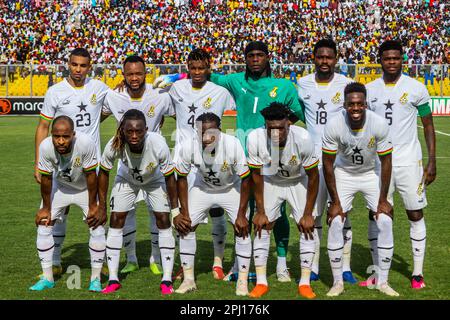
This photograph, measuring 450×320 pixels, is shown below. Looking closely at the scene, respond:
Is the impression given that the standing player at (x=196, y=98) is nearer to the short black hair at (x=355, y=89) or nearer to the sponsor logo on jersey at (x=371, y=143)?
the short black hair at (x=355, y=89)

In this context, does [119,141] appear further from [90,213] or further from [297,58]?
[297,58]

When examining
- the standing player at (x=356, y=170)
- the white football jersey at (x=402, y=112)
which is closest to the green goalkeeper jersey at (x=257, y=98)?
the standing player at (x=356, y=170)

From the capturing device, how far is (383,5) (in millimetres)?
50062

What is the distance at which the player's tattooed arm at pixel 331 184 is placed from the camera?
7090mm

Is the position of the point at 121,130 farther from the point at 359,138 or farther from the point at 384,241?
the point at 384,241

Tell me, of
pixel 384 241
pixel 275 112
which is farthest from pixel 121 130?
pixel 384 241

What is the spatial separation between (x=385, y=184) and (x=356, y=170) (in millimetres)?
383

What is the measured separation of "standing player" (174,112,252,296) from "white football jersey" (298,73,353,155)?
1.09 m

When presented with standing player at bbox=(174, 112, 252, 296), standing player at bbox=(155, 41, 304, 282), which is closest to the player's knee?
standing player at bbox=(155, 41, 304, 282)

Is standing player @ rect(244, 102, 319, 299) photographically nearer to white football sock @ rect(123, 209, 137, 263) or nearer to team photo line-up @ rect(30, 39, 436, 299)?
team photo line-up @ rect(30, 39, 436, 299)

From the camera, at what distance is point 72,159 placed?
722cm

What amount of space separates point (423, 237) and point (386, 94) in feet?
5.46

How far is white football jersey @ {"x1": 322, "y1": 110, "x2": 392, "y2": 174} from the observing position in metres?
7.05

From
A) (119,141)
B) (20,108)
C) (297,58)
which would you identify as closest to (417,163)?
(119,141)
